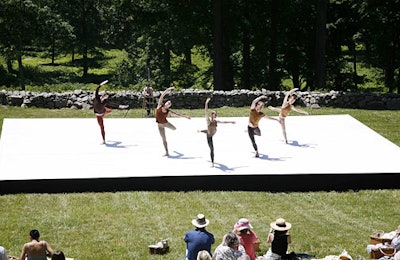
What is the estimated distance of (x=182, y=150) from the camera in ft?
74.7

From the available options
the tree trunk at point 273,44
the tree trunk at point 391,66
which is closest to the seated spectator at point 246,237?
the tree trunk at point 273,44

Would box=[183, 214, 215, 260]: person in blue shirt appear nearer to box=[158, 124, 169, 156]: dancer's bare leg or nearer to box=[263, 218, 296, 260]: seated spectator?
box=[263, 218, 296, 260]: seated spectator

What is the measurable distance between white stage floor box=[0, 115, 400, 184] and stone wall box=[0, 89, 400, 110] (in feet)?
8.22

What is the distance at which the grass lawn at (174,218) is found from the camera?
1558 centimetres

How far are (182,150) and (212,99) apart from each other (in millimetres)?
7591

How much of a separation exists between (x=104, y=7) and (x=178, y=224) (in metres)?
35.9

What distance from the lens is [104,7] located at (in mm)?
51375

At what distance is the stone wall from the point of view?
2970 cm

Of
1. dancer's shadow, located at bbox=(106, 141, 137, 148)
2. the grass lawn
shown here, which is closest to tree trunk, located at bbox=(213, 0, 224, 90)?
dancer's shadow, located at bbox=(106, 141, 137, 148)

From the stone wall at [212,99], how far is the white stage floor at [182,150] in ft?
8.22

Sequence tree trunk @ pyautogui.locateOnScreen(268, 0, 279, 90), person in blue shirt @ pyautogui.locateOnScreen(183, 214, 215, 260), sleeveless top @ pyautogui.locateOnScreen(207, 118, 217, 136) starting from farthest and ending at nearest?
tree trunk @ pyautogui.locateOnScreen(268, 0, 279, 90), sleeveless top @ pyautogui.locateOnScreen(207, 118, 217, 136), person in blue shirt @ pyautogui.locateOnScreen(183, 214, 215, 260)

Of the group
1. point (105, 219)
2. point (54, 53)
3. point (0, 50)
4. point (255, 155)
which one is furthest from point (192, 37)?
point (105, 219)

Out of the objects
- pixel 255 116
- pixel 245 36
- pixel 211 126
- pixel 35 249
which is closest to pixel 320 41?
pixel 245 36

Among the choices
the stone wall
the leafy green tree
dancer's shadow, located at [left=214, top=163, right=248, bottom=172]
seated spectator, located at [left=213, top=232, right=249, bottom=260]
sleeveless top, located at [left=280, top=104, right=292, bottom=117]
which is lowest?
dancer's shadow, located at [left=214, top=163, right=248, bottom=172]
